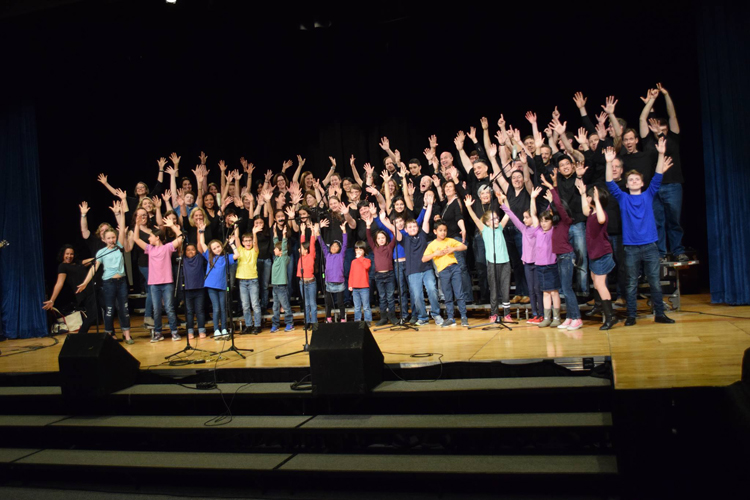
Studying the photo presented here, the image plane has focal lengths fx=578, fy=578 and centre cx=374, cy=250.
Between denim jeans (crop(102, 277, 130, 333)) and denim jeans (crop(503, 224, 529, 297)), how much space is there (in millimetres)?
4609

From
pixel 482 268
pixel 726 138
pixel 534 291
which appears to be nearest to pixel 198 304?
pixel 482 268

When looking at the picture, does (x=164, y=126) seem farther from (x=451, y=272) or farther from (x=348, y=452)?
(x=348, y=452)

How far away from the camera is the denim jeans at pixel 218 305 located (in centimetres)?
687

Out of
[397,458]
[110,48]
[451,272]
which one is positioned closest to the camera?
[397,458]

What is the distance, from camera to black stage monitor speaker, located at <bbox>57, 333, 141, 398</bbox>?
4.62 metres

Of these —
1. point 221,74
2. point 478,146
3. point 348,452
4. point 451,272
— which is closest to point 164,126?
point 221,74

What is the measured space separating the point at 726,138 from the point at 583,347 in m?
3.72

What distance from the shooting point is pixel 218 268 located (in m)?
6.86

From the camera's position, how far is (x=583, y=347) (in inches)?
176

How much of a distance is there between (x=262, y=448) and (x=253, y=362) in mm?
843

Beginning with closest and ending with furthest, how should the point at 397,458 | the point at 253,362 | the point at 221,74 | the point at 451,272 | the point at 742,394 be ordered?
the point at 742,394 → the point at 397,458 → the point at 253,362 → the point at 451,272 → the point at 221,74

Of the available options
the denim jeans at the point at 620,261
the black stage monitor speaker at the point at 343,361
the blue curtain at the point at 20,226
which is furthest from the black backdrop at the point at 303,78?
the black stage monitor speaker at the point at 343,361

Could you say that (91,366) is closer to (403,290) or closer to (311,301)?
(311,301)

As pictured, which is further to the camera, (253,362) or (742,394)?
(253,362)
